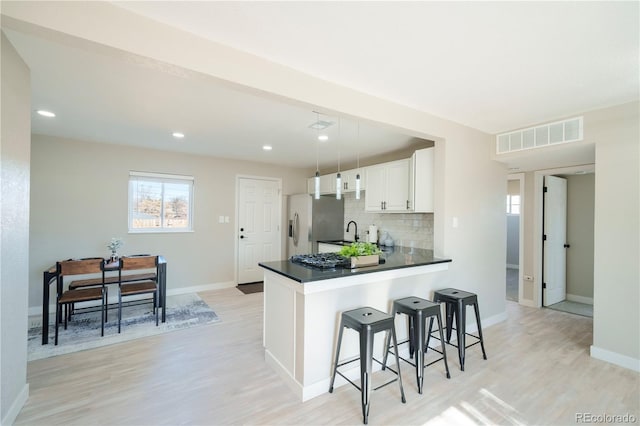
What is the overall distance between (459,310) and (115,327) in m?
3.92

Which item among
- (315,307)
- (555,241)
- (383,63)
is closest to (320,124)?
(383,63)

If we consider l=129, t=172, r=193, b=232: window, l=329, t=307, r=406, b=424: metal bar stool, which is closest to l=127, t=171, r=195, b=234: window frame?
l=129, t=172, r=193, b=232: window

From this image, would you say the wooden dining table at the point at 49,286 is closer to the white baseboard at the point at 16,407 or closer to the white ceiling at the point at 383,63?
the white baseboard at the point at 16,407

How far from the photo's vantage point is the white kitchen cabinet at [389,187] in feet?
12.9

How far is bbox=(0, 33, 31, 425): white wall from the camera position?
163cm

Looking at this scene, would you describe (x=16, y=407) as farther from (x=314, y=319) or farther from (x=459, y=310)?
(x=459, y=310)

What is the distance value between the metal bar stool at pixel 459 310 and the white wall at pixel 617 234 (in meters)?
1.20

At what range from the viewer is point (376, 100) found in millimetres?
2582

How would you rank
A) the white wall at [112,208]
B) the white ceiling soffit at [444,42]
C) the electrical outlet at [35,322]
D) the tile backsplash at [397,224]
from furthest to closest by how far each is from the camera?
the tile backsplash at [397,224], the white wall at [112,208], the electrical outlet at [35,322], the white ceiling soffit at [444,42]

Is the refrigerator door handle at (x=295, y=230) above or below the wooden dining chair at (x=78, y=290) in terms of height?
above

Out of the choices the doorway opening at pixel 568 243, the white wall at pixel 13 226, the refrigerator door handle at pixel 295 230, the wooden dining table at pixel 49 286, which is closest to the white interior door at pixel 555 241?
the doorway opening at pixel 568 243

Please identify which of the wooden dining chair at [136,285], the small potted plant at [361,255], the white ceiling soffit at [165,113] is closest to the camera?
the white ceiling soffit at [165,113]

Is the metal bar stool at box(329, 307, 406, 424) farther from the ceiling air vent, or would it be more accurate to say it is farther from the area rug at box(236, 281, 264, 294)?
the area rug at box(236, 281, 264, 294)

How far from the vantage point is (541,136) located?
3195 millimetres
